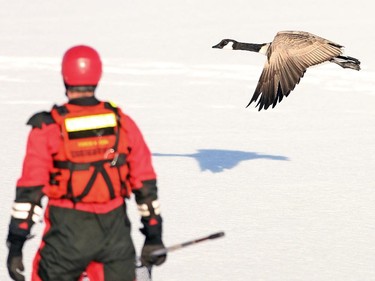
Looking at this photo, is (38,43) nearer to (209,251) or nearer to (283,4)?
(283,4)

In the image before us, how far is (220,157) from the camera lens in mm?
9680

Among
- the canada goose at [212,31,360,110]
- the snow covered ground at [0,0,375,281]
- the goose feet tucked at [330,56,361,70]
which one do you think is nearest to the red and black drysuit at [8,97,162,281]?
the snow covered ground at [0,0,375,281]

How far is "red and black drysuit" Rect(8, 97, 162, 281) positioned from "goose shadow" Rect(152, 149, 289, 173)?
5.28m

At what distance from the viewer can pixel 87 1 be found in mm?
25812

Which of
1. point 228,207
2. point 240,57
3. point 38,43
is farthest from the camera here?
point 38,43

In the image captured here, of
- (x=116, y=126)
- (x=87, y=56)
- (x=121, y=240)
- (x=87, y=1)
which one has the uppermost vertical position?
(x=87, y=56)

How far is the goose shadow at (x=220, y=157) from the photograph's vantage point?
917 centimetres

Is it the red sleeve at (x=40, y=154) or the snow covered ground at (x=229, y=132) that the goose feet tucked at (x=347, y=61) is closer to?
the snow covered ground at (x=229, y=132)

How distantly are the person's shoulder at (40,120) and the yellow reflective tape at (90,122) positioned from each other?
60 mm

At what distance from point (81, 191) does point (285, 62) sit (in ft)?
19.8

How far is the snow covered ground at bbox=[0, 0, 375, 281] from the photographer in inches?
251

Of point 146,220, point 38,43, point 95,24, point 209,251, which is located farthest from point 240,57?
point 146,220

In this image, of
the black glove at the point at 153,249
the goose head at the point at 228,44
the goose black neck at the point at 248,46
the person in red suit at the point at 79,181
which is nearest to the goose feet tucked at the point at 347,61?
the goose black neck at the point at 248,46

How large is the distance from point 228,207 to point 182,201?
1.22 ft
